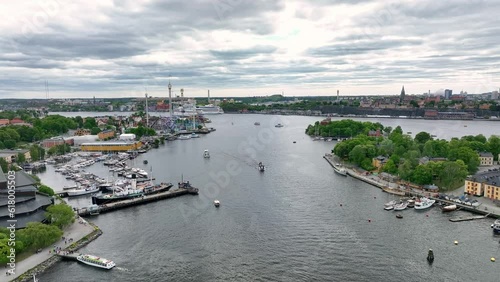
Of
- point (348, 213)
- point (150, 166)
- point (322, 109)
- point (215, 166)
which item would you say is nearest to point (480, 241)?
point (348, 213)

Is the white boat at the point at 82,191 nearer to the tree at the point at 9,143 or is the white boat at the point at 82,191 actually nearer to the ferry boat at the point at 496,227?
the ferry boat at the point at 496,227

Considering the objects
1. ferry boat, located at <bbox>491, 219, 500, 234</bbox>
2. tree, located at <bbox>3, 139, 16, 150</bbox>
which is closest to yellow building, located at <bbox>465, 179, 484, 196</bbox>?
ferry boat, located at <bbox>491, 219, 500, 234</bbox>

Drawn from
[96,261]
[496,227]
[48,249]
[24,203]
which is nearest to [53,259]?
[48,249]

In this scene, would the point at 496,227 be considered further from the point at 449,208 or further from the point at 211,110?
the point at 211,110

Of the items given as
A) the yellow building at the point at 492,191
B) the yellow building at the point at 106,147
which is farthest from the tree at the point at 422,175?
the yellow building at the point at 106,147

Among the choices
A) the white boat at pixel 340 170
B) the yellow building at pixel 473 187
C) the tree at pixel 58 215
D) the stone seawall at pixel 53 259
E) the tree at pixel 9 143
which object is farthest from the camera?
the tree at pixel 9 143

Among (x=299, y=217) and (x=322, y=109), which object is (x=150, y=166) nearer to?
(x=299, y=217)
